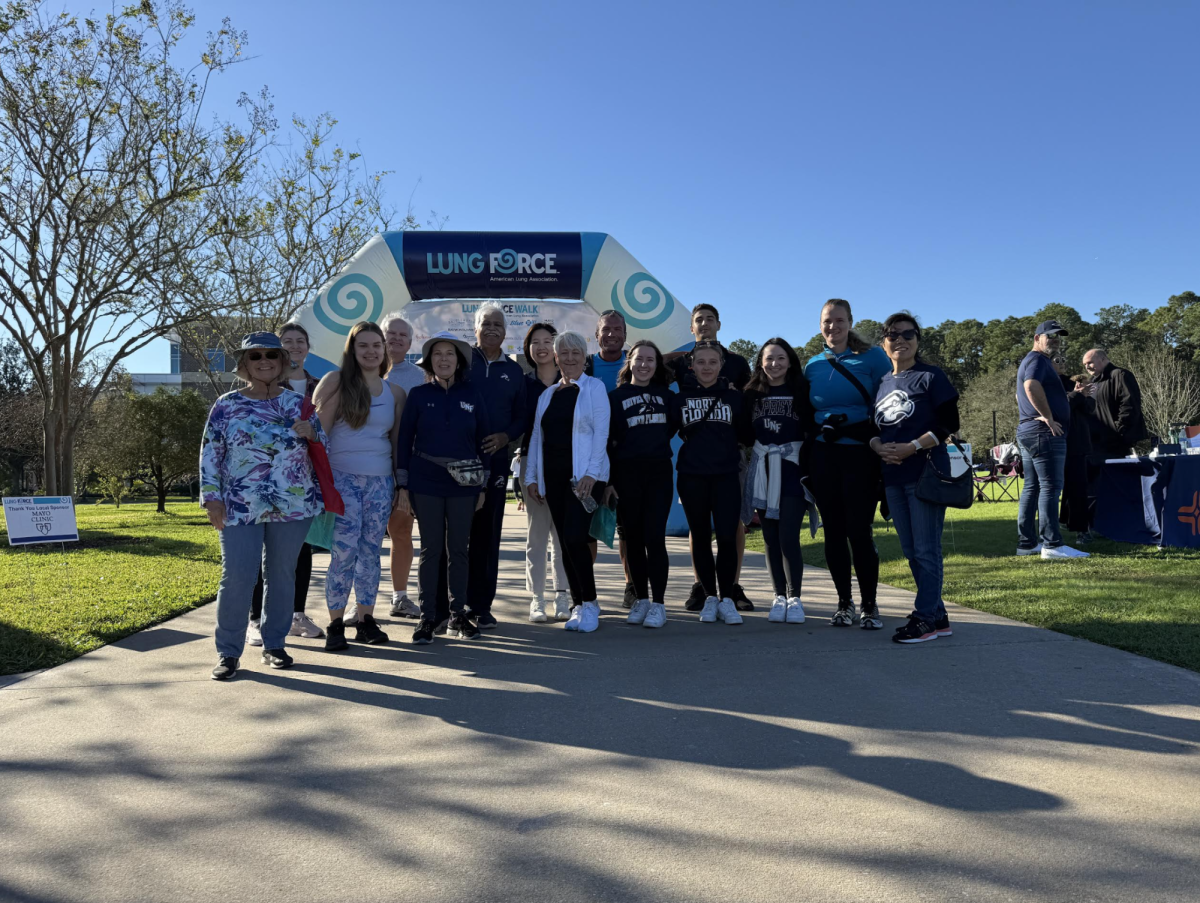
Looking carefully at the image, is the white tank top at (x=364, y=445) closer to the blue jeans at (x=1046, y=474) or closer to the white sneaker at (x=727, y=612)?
the white sneaker at (x=727, y=612)

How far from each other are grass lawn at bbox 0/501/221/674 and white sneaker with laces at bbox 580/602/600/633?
3.08 m

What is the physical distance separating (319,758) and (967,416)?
2657 inches

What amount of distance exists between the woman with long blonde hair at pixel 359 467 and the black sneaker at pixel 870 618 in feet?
9.97

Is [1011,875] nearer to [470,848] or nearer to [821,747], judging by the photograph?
[821,747]

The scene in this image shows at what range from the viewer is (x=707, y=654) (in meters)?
4.73

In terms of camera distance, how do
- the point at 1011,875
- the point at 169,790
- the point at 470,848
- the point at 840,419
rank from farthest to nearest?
1. the point at 840,419
2. the point at 169,790
3. the point at 470,848
4. the point at 1011,875

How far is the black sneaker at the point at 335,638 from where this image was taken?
200 inches

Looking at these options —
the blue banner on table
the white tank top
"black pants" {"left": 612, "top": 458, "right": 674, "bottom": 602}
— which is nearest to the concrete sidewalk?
"black pants" {"left": 612, "top": 458, "right": 674, "bottom": 602}

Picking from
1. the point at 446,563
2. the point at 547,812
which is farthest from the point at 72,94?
the point at 547,812

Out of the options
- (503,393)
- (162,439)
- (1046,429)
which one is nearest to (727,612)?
(503,393)

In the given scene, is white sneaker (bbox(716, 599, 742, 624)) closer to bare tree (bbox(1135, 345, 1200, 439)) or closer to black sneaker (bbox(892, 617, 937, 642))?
black sneaker (bbox(892, 617, 937, 642))

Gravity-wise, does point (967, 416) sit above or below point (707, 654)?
above

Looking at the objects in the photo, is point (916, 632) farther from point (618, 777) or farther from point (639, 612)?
point (618, 777)

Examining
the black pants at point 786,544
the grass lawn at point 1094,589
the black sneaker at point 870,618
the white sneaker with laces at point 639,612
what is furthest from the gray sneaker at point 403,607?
the grass lawn at point 1094,589
